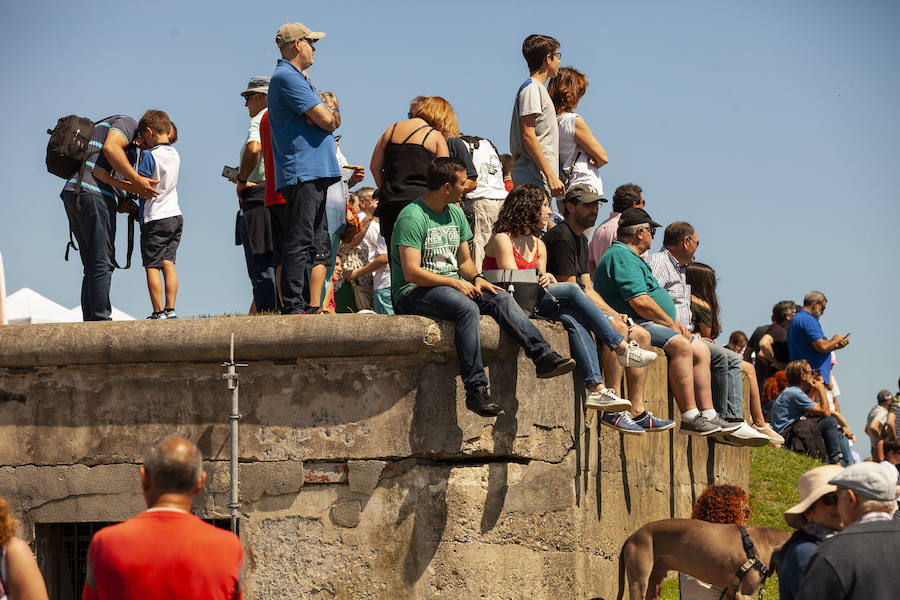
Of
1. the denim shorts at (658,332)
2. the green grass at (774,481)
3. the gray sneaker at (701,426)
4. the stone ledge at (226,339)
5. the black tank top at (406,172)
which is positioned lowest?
the green grass at (774,481)

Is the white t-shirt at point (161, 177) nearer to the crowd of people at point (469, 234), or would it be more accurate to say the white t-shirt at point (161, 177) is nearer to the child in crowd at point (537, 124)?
the crowd of people at point (469, 234)

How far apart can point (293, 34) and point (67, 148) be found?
178 cm

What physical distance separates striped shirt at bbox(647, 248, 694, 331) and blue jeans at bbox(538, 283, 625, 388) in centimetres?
193

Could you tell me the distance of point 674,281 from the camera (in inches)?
376

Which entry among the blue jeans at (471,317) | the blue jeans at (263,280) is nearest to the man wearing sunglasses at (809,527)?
the blue jeans at (471,317)

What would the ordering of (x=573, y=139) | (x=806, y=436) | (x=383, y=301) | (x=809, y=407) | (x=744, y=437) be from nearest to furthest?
(x=744, y=437) < (x=573, y=139) < (x=383, y=301) < (x=809, y=407) < (x=806, y=436)

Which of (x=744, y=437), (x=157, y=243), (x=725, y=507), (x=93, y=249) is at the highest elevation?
(x=157, y=243)

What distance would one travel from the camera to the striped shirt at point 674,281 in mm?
9484

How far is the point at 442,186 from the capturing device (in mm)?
7309

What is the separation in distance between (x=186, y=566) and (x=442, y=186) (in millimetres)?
3532

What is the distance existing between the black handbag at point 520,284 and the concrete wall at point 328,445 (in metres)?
0.24

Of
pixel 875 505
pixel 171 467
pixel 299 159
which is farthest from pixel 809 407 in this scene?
pixel 171 467

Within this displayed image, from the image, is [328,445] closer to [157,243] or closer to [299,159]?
[299,159]

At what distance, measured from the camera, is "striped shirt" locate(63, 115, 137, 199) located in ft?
28.1
